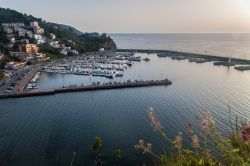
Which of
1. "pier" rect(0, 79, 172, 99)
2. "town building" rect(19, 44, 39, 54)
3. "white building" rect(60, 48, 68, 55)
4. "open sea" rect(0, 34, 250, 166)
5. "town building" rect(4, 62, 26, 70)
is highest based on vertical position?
"town building" rect(19, 44, 39, 54)

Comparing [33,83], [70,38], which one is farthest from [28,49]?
[70,38]

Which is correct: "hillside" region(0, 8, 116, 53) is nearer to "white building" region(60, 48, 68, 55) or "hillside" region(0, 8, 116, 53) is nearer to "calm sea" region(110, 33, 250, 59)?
"white building" region(60, 48, 68, 55)

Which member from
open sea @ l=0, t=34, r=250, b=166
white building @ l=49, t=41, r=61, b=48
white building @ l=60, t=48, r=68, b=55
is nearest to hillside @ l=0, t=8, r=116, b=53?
white building @ l=49, t=41, r=61, b=48

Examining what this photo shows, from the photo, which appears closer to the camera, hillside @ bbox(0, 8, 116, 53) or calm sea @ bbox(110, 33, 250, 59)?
hillside @ bbox(0, 8, 116, 53)

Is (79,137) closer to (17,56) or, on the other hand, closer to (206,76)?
(206,76)

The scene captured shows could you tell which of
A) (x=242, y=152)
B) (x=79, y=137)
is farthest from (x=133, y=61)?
(x=242, y=152)

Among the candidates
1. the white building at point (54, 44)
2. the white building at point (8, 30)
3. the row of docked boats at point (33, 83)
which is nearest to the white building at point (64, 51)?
the white building at point (54, 44)

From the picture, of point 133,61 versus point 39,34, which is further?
point 39,34
